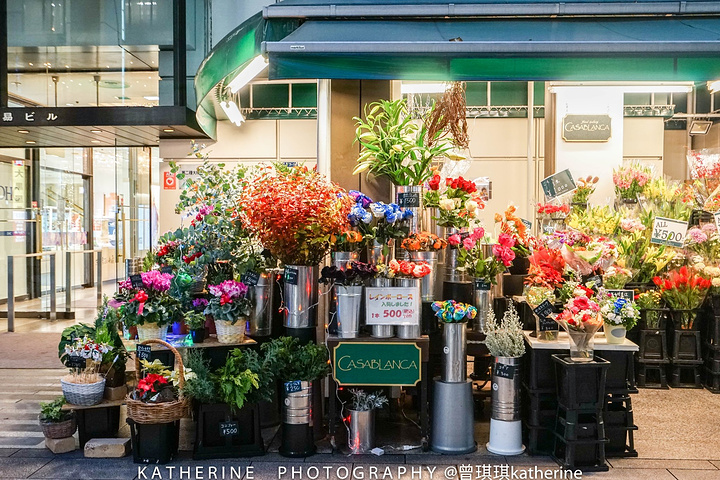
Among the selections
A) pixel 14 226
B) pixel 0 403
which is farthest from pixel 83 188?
pixel 0 403

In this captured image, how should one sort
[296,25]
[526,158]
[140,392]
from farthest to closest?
[526,158] < [296,25] < [140,392]

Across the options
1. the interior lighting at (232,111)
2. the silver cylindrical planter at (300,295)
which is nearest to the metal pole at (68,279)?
the interior lighting at (232,111)

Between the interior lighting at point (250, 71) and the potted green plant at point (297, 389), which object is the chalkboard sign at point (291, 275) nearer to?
the potted green plant at point (297, 389)

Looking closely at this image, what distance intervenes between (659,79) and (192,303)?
354 centimetres

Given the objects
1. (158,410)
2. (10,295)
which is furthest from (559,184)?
(10,295)

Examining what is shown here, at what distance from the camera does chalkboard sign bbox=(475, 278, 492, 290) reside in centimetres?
443

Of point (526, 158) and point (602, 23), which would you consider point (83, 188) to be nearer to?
point (526, 158)

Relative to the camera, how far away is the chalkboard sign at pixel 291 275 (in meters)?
4.23

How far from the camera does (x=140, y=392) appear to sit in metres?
3.81

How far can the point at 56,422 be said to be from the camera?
4.07m

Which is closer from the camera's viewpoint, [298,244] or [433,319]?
[298,244]

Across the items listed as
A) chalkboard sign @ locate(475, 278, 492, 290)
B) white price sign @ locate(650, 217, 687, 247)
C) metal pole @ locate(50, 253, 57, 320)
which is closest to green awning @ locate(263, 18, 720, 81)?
chalkboard sign @ locate(475, 278, 492, 290)

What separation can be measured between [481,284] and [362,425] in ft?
4.14

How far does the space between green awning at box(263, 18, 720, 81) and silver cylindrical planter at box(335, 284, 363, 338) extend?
147cm
